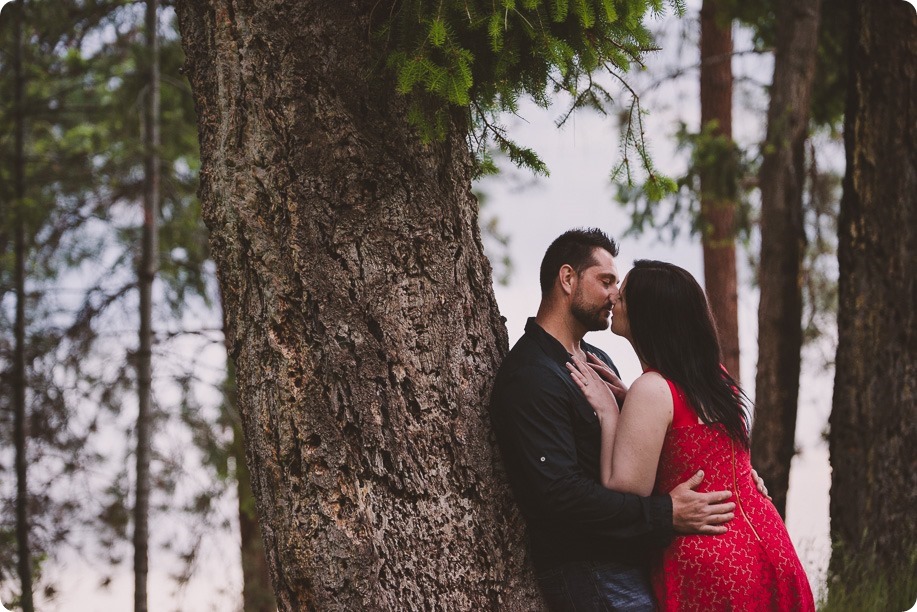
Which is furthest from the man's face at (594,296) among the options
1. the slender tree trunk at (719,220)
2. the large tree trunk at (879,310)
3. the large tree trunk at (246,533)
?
the slender tree trunk at (719,220)

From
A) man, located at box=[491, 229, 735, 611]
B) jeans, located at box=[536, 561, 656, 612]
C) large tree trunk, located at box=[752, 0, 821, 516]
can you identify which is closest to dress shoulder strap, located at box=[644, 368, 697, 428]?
man, located at box=[491, 229, 735, 611]

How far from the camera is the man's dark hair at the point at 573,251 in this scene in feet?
12.6

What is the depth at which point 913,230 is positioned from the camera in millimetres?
6648

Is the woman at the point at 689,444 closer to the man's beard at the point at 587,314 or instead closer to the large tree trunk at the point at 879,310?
the man's beard at the point at 587,314

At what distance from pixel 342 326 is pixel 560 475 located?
100cm

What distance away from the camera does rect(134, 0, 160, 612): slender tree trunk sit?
26.3ft

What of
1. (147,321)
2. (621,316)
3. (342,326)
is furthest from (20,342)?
(621,316)

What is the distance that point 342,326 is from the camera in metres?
3.24

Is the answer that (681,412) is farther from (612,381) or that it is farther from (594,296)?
(594,296)

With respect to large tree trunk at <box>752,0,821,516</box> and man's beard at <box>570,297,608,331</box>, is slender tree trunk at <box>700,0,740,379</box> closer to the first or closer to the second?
large tree trunk at <box>752,0,821,516</box>

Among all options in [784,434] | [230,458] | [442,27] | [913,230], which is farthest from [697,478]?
[230,458]

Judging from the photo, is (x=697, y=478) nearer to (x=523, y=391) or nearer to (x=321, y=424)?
(x=523, y=391)

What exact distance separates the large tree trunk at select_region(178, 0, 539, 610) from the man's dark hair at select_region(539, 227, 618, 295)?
0.61m

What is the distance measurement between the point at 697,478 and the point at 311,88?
2165 millimetres
